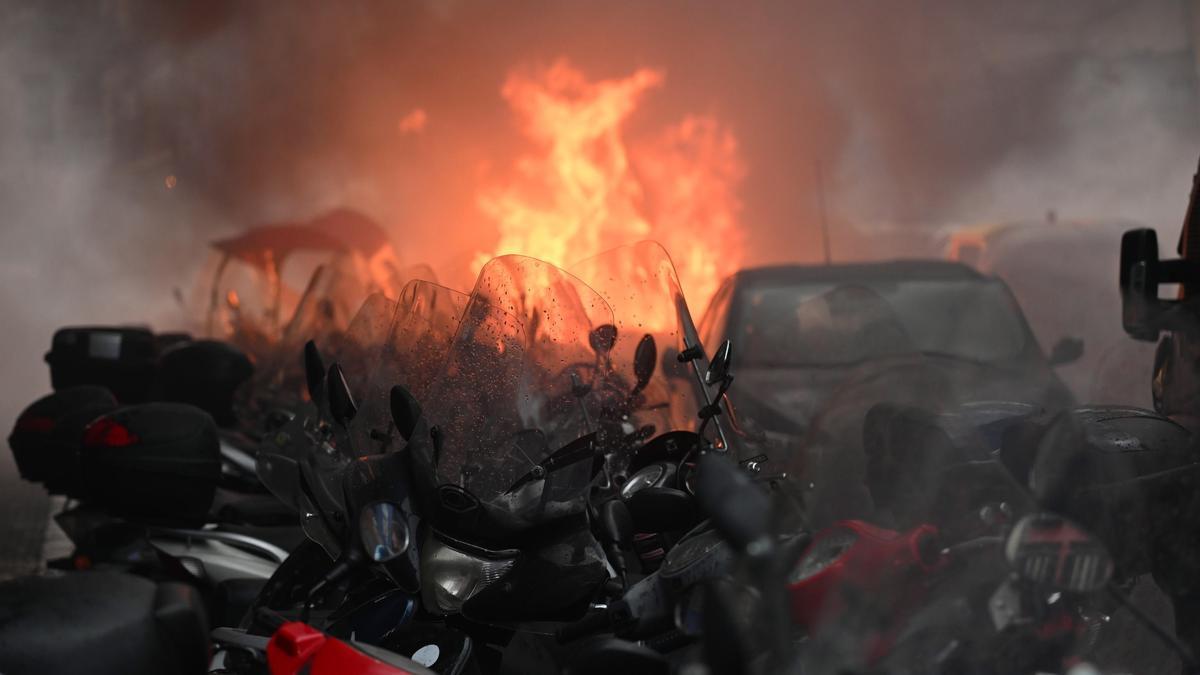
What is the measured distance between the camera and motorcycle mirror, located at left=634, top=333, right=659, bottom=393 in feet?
10.9

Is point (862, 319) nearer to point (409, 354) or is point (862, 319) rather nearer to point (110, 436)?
point (409, 354)

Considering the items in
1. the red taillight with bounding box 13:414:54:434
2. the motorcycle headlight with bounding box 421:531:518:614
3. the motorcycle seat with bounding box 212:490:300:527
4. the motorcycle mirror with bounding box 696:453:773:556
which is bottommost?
the motorcycle seat with bounding box 212:490:300:527

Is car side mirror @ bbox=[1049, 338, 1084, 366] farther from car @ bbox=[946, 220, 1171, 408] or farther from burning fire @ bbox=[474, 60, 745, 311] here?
burning fire @ bbox=[474, 60, 745, 311]

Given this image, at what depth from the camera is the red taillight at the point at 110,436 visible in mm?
4559

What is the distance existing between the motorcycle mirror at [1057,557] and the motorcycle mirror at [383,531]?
3.77 feet

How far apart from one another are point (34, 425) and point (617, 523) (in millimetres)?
3743

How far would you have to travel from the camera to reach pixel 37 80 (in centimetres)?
1939

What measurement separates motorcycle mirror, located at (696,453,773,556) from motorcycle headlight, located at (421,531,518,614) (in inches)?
45.4

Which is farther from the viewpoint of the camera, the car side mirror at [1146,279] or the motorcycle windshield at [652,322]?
the car side mirror at [1146,279]

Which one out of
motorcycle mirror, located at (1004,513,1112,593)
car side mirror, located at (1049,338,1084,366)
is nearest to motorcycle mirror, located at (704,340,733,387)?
motorcycle mirror, located at (1004,513,1112,593)

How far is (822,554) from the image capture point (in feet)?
7.18

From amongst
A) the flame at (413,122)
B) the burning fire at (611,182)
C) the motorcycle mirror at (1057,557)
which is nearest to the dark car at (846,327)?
the motorcycle mirror at (1057,557)

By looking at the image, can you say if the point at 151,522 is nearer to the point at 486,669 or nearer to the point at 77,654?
the point at 486,669

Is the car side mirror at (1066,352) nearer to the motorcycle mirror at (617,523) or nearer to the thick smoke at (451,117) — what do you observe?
the motorcycle mirror at (617,523)
